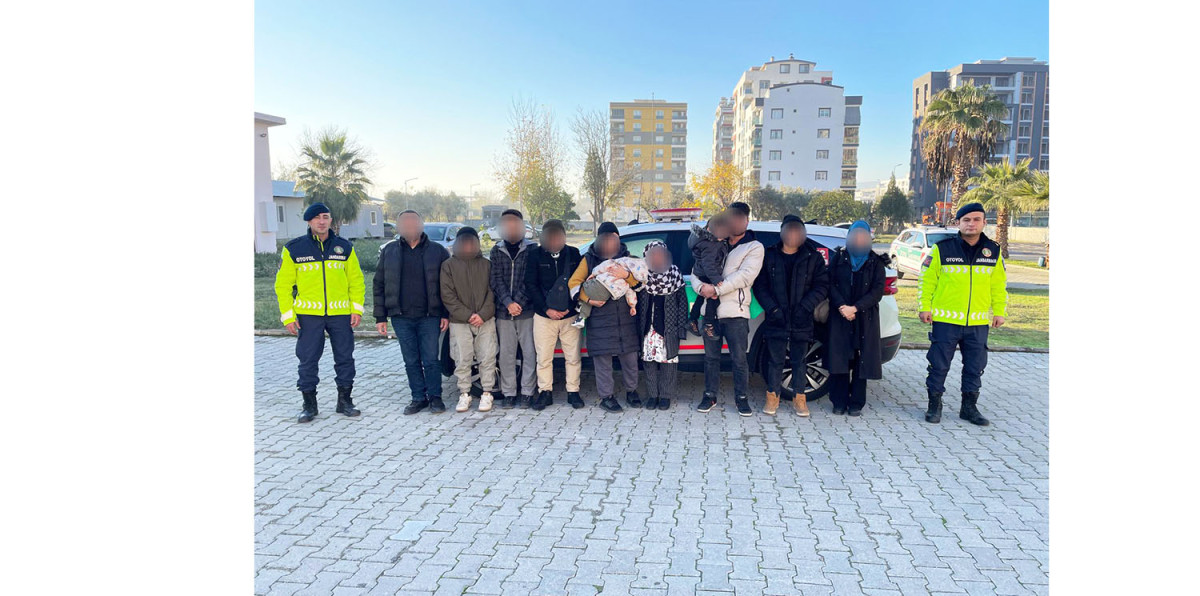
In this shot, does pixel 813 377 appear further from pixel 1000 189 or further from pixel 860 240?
pixel 1000 189

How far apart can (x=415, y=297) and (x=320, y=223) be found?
3.34 feet

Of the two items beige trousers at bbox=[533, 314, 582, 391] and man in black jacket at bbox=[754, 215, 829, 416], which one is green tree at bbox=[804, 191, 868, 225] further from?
beige trousers at bbox=[533, 314, 582, 391]

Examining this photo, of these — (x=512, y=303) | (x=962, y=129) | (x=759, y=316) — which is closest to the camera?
(x=512, y=303)

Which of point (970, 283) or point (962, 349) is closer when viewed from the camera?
point (970, 283)

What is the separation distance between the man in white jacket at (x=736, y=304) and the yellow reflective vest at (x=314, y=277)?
3.17 meters

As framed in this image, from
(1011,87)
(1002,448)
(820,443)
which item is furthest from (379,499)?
(1011,87)

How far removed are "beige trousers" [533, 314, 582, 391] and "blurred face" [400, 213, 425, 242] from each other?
1.32 m

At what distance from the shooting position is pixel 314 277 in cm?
548

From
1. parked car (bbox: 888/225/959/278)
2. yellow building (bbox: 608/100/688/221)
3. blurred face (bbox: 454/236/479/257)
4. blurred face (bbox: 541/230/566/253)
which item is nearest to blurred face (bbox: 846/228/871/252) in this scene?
blurred face (bbox: 541/230/566/253)

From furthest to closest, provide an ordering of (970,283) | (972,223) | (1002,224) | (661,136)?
(661,136) < (1002,224) < (970,283) < (972,223)

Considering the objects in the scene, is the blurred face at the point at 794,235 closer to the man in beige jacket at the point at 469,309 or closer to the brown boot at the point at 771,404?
the brown boot at the point at 771,404

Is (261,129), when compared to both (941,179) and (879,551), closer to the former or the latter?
(879,551)

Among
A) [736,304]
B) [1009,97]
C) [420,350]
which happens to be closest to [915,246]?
[736,304]

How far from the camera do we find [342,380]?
5801 mm
